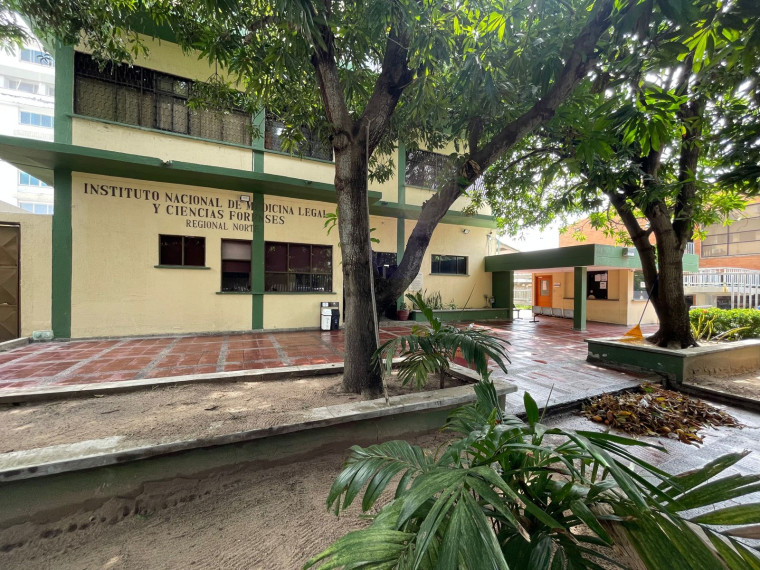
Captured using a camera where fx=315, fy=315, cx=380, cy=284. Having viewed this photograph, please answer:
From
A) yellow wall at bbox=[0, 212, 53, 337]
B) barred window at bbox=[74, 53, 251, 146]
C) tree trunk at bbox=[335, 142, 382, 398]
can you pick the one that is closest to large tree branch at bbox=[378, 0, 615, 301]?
→ tree trunk at bbox=[335, 142, 382, 398]

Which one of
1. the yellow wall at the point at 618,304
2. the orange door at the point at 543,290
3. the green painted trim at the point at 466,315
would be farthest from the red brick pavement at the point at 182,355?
the orange door at the point at 543,290

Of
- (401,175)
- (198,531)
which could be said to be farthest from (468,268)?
(198,531)

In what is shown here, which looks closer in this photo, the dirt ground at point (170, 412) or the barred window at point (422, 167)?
the dirt ground at point (170, 412)

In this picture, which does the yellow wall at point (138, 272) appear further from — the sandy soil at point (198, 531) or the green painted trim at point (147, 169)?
the sandy soil at point (198, 531)

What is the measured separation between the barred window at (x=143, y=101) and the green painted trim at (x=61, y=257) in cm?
157

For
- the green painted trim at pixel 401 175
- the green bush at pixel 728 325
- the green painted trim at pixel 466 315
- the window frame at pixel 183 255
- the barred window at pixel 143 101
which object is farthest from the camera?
the green painted trim at pixel 466 315

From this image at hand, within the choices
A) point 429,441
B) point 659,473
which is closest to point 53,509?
point 429,441

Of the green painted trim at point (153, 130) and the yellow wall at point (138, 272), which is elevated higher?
the green painted trim at point (153, 130)

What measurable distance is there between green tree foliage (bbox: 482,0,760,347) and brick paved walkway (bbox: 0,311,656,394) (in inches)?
72.0

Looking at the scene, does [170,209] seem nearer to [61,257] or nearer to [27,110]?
[61,257]

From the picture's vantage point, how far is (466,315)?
10.9m

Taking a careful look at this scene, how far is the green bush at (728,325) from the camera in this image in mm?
6250

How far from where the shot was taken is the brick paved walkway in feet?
13.4

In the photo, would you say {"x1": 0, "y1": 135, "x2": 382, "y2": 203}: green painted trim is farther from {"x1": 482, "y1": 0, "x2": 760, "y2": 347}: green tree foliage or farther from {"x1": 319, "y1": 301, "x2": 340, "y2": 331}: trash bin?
{"x1": 482, "y1": 0, "x2": 760, "y2": 347}: green tree foliage
